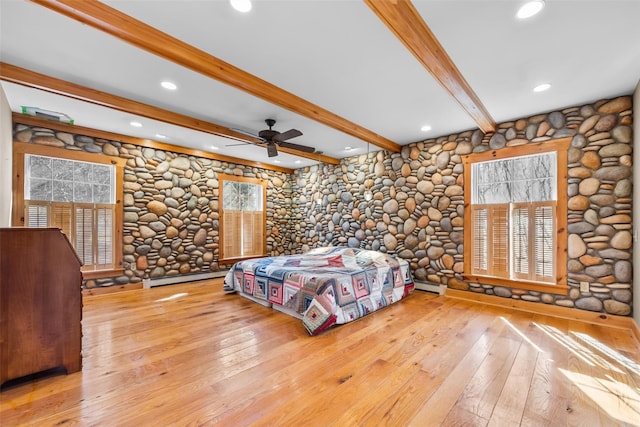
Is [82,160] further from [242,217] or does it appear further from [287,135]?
[287,135]

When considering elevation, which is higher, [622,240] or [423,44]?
[423,44]

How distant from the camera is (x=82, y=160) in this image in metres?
4.42

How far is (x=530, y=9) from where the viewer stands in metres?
1.90

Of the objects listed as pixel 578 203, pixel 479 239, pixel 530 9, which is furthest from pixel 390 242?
pixel 530 9

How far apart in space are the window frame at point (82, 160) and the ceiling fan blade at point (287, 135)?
2926 millimetres

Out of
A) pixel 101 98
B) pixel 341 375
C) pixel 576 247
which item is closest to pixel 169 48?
pixel 101 98

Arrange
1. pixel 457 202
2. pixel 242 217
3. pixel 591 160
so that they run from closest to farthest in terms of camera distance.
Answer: pixel 591 160 < pixel 457 202 < pixel 242 217

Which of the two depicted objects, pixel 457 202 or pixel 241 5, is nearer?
pixel 241 5

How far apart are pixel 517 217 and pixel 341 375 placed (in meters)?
3.37

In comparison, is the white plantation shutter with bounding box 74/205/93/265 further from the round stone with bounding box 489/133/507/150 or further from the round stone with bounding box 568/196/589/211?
the round stone with bounding box 568/196/589/211

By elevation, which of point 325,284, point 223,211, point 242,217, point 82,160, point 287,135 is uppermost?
point 287,135

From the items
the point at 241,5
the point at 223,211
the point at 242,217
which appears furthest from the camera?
the point at 242,217

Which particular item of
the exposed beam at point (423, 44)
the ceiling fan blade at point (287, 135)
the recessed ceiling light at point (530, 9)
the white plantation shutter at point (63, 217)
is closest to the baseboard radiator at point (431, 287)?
the exposed beam at point (423, 44)

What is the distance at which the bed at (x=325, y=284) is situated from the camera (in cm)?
326
